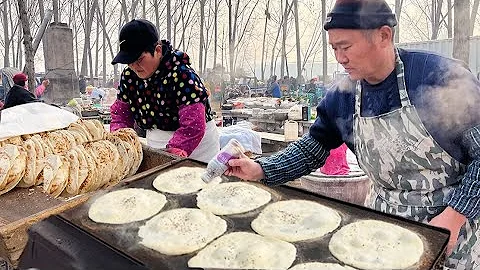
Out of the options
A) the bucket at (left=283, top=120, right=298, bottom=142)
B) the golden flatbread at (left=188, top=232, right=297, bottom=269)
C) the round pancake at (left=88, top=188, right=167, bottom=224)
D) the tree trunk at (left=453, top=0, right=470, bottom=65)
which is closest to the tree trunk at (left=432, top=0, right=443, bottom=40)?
the tree trunk at (left=453, top=0, right=470, bottom=65)

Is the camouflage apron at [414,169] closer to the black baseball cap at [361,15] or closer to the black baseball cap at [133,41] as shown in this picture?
the black baseball cap at [361,15]

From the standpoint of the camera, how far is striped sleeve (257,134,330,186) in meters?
2.23

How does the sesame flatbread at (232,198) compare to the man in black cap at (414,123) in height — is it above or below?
below

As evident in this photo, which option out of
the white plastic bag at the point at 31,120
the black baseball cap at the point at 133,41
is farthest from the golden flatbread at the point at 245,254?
the white plastic bag at the point at 31,120

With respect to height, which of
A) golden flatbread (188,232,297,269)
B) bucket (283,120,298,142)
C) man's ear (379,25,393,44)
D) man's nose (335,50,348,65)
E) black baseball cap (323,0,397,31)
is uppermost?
black baseball cap (323,0,397,31)

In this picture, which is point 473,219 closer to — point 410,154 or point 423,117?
point 410,154

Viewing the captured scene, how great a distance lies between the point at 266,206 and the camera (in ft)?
Result: 6.21

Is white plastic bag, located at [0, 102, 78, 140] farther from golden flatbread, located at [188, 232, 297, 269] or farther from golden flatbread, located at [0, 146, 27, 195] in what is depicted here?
golden flatbread, located at [188, 232, 297, 269]

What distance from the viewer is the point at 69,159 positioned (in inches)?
90.0

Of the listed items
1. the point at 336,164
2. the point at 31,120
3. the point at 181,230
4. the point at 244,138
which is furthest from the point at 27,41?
the point at 181,230

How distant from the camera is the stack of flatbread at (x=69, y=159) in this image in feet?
7.14

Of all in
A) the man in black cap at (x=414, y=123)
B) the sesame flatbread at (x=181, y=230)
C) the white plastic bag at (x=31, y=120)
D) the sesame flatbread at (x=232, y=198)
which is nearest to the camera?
the sesame flatbread at (x=181, y=230)

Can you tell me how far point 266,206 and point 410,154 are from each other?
0.71m

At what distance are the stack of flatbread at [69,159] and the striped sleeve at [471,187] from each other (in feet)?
6.29
